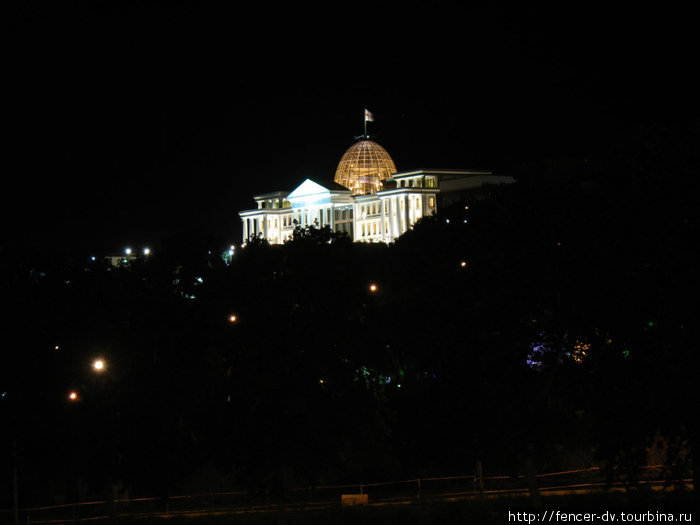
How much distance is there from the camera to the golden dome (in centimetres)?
15762

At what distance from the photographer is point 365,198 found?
156 metres

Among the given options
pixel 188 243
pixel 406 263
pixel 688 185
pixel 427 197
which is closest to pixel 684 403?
pixel 688 185

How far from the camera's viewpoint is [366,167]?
521ft

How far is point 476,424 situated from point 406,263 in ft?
107

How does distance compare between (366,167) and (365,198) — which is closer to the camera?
(365,198)

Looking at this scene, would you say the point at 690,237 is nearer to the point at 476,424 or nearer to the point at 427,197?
the point at 476,424

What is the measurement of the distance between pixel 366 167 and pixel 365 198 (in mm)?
6053

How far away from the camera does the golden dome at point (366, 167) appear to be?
157625mm

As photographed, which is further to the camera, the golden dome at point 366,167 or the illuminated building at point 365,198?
the golden dome at point 366,167

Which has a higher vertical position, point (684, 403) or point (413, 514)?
point (684, 403)

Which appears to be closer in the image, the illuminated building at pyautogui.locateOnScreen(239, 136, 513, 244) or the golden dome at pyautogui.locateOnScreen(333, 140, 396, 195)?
the illuminated building at pyautogui.locateOnScreen(239, 136, 513, 244)

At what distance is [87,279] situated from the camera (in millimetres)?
38188

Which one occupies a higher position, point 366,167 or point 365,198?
point 366,167

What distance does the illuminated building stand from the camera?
14638 cm
